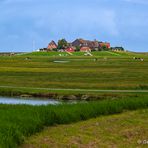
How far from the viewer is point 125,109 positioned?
28.8 metres

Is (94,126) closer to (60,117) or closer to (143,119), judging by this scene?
(60,117)

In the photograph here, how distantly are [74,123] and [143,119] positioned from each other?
396 centimetres

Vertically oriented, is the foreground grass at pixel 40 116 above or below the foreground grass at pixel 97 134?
above

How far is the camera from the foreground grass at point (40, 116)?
16.3m

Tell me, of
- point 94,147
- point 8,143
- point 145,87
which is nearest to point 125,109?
point 94,147

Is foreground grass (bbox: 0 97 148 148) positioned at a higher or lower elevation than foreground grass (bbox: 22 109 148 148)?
higher

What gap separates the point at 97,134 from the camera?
19250mm

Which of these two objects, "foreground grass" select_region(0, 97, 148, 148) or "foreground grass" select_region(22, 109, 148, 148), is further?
"foreground grass" select_region(22, 109, 148, 148)

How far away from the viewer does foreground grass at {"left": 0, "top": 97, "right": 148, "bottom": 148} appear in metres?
16.3

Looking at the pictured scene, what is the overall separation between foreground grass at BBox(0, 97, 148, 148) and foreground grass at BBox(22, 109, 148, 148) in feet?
1.41

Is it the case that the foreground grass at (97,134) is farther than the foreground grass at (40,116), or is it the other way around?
the foreground grass at (97,134)

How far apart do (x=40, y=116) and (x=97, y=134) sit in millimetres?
2851

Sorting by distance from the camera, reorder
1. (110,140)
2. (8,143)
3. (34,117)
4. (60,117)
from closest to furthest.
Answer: (8,143) < (110,140) < (34,117) < (60,117)

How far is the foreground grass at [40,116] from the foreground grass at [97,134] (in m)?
0.43
